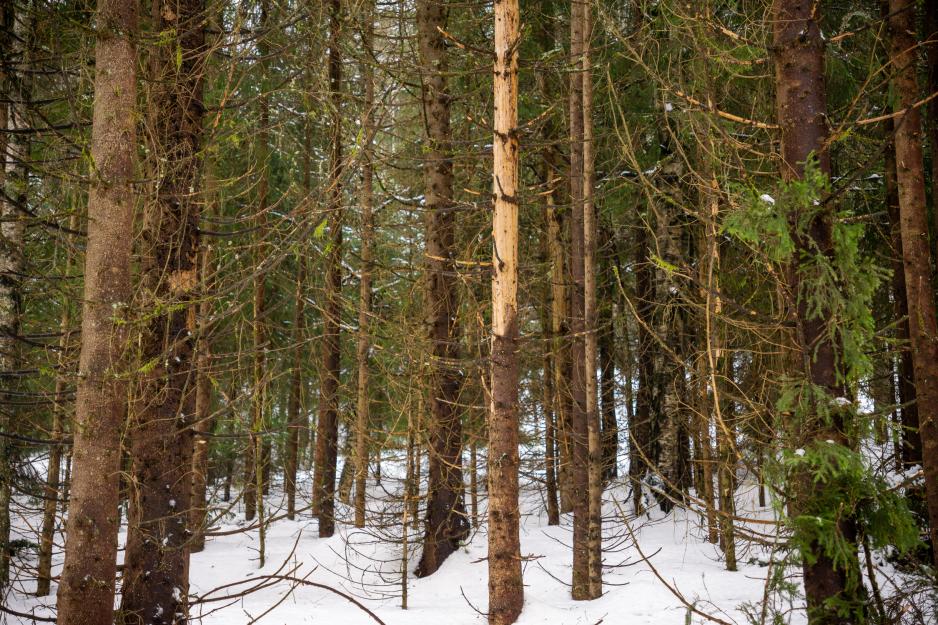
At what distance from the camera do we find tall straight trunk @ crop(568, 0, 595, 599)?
26.8 ft

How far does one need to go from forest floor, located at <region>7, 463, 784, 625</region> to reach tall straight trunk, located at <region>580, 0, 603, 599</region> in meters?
0.30

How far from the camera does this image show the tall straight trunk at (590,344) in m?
8.04

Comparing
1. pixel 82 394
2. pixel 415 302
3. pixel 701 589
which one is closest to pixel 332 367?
pixel 415 302

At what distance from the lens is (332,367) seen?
14.1 m

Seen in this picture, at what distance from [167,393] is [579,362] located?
5140mm

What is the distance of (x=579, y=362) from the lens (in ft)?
28.3

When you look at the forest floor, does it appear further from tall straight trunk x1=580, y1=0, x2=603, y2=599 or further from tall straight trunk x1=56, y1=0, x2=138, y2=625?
tall straight trunk x1=56, y1=0, x2=138, y2=625

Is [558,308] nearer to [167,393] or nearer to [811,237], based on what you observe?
[167,393]

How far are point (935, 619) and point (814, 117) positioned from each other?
14.5 feet

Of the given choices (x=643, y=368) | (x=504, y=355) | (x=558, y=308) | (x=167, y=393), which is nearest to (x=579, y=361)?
(x=504, y=355)

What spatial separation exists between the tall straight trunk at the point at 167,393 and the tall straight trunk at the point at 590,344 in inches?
175

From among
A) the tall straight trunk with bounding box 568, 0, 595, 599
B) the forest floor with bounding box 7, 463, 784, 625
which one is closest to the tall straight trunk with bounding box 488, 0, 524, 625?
the forest floor with bounding box 7, 463, 784, 625

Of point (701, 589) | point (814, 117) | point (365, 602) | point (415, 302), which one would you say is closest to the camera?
point (814, 117)

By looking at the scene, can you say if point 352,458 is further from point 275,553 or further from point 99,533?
point 99,533
